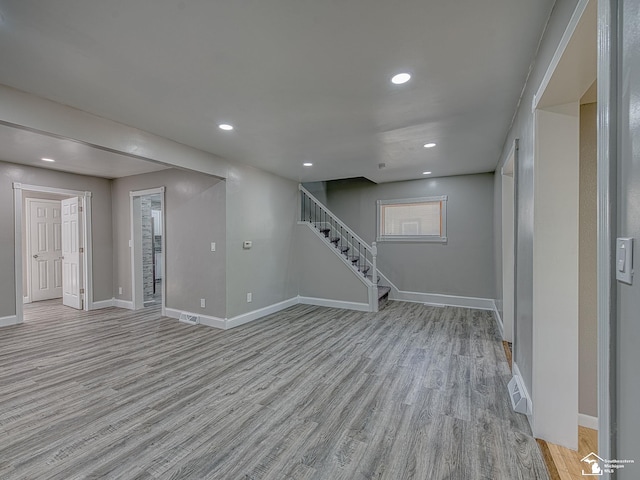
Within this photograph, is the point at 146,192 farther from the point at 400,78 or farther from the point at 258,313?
the point at 400,78

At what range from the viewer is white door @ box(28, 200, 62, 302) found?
6.23 metres

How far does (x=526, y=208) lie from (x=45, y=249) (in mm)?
8672

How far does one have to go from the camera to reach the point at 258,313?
5.00 meters

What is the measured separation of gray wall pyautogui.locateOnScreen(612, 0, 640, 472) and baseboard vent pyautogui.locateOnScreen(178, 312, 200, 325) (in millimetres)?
4769

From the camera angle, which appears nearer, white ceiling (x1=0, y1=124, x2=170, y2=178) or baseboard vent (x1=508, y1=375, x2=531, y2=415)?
baseboard vent (x1=508, y1=375, x2=531, y2=415)

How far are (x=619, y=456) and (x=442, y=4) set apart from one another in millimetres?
1966

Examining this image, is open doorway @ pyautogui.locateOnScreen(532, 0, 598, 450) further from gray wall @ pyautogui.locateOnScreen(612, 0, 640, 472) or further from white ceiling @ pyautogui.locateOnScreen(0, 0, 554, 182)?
gray wall @ pyautogui.locateOnScreen(612, 0, 640, 472)

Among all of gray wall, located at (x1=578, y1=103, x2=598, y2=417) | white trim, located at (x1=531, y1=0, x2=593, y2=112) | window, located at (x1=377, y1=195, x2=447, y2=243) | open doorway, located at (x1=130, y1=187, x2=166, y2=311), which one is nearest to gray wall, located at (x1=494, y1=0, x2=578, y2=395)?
white trim, located at (x1=531, y1=0, x2=593, y2=112)

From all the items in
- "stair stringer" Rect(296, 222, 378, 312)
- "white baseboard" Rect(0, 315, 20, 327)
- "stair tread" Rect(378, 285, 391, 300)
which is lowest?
"white baseboard" Rect(0, 315, 20, 327)

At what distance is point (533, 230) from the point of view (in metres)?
1.92

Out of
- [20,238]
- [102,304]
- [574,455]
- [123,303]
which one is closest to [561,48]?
[574,455]

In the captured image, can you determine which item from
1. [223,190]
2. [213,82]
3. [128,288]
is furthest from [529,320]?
[128,288]

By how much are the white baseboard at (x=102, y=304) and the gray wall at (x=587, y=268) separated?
712cm

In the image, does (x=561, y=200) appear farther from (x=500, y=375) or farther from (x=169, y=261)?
(x=169, y=261)
